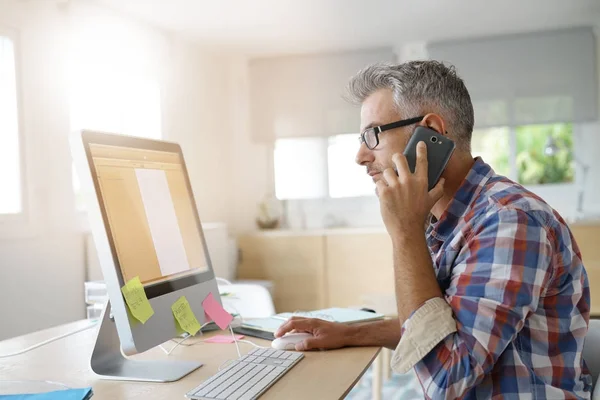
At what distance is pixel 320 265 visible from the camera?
16.0 feet

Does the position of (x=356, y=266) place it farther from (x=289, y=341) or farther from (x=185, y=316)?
(x=185, y=316)

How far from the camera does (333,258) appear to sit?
4855 millimetres

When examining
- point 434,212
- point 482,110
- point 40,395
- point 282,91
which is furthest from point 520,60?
point 40,395

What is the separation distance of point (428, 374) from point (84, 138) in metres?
0.79

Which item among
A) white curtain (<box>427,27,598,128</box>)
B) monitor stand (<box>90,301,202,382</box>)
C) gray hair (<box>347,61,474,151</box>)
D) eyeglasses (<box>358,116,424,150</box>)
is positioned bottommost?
monitor stand (<box>90,301,202,382</box>)

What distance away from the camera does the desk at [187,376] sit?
1093 mm

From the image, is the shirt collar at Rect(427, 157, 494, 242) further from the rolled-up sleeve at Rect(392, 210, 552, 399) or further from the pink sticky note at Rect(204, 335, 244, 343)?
the pink sticky note at Rect(204, 335, 244, 343)

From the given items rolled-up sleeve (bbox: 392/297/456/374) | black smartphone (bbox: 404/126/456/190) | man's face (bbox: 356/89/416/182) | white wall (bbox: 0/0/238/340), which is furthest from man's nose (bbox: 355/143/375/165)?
white wall (bbox: 0/0/238/340)

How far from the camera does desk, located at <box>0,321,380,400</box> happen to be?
1.09 metres

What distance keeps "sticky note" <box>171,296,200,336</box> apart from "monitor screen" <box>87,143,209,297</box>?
1.6 inches

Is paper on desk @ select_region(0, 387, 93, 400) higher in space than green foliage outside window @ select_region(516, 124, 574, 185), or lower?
lower

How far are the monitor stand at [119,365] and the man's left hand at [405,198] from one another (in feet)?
1.76

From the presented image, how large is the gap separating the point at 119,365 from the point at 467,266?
2.56 ft

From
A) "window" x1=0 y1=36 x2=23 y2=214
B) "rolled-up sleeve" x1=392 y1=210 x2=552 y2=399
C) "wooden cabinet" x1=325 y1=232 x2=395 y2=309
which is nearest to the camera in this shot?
"rolled-up sleeve" x1=392 y1=210 x2=552 y2=399
